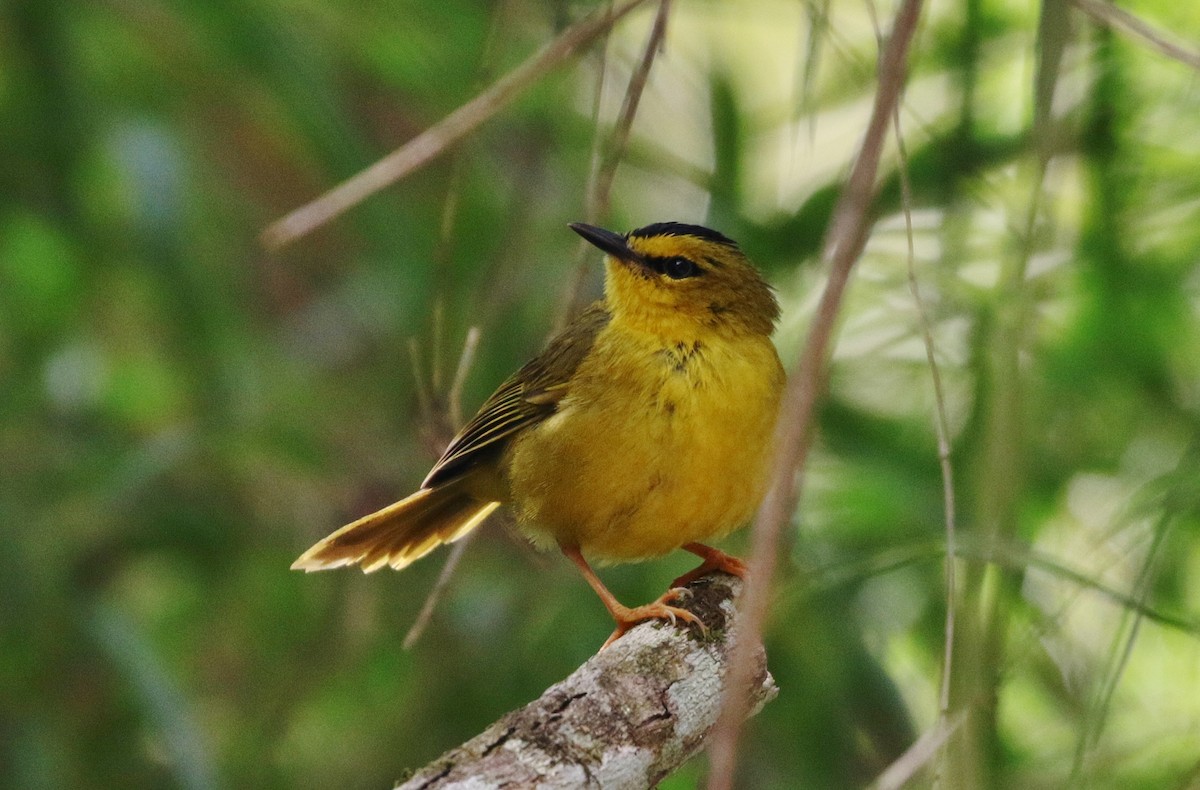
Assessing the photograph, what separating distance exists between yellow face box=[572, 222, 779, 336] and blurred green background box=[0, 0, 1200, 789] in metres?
0.19

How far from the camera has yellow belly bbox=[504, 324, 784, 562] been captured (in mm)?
3240

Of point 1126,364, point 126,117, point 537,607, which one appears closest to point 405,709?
point 537,607

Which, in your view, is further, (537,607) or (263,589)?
(263,589)

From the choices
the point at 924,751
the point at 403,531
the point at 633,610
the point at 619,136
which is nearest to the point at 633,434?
the point at 633,610

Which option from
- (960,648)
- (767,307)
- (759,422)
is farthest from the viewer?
(767,307)

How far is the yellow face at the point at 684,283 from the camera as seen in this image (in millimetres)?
3580

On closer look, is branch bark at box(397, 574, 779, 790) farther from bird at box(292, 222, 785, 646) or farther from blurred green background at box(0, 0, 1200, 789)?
blurred green background at box(0, 0, 1200, 789)

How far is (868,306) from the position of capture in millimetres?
4246

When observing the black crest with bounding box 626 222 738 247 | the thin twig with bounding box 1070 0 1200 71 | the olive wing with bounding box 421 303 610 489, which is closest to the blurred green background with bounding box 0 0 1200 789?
the olive wing with bounding box 421 303 610 489

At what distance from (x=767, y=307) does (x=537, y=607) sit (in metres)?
1.41

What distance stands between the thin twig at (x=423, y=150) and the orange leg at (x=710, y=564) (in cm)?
170

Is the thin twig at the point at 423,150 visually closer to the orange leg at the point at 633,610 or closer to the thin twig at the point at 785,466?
the thin twig at the point at 785,466

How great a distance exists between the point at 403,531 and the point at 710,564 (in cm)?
95

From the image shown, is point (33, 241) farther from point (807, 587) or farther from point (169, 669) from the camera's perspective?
point (807, 587)
